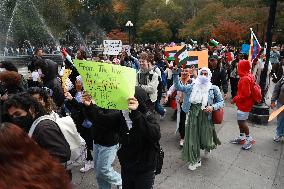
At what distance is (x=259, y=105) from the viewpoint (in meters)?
8.98

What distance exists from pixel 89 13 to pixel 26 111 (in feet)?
184

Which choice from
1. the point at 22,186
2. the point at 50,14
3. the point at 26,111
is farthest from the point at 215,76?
the point at 50,14

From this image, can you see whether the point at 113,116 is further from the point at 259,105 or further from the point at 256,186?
the point at 259,105

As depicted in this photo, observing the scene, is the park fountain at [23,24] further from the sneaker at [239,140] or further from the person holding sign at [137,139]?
the person holding sign at [137,139]

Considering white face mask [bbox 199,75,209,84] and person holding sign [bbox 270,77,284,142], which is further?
person holding sign [bbox 270,77,284,142]

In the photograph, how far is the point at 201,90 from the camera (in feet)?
19.3

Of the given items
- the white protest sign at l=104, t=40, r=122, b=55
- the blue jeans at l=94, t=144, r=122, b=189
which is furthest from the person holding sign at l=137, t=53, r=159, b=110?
the white protest sign at l=104, t=40, r=122, b=55

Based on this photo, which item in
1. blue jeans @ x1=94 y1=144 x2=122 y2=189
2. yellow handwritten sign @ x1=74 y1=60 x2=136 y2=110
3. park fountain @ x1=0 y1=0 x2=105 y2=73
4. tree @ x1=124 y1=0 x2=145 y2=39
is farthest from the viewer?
tree @ x1=124 y1=0 x2=145 y2=39

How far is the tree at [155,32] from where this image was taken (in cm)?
5041

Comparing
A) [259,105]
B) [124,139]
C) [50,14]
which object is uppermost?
[50,14]

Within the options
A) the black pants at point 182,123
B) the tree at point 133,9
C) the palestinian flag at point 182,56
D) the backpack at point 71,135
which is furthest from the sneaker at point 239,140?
the tree at point 133,9

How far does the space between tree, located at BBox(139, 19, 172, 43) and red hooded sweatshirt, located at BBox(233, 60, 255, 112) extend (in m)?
44.1

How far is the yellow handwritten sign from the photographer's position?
2883 mm

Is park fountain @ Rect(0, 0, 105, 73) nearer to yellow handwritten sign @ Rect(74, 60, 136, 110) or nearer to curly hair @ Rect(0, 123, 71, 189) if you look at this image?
yellow handwritten sign @ Rect(74, 60, 136, 110)
